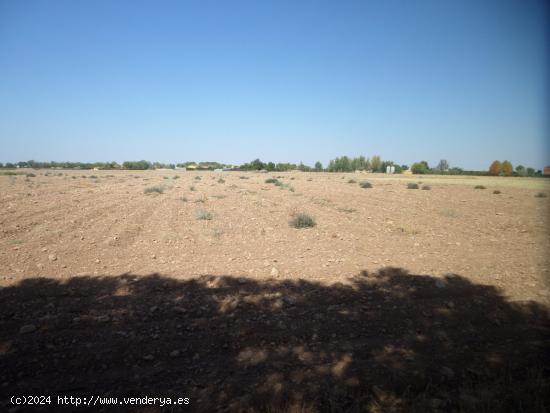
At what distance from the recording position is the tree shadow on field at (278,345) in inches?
109

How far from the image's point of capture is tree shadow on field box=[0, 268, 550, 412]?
276 centimetres

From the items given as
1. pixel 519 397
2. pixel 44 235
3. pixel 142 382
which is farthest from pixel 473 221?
pixel 44 235

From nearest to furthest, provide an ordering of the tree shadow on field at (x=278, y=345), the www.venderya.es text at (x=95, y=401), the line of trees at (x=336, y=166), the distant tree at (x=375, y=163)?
the www.venderya.es text at (x=95, y=401) < the tree shadow on field at (x=278, y=345) < the line of trees at (x=336, y=166) < the distant tree at (x=375, y=163)

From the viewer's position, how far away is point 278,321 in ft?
13.4

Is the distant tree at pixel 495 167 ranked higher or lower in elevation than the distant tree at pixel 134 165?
higher

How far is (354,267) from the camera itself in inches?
247

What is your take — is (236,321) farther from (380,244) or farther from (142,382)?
(380,244)

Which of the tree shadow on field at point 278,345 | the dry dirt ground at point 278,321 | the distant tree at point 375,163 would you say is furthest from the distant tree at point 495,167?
the tree shadow on field at point 278,345

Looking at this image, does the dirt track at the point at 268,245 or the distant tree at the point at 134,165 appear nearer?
the dirt track at the point at 268,245

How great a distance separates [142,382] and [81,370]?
743 mm

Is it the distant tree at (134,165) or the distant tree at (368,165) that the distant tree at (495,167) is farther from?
the distant tree at (134,165)

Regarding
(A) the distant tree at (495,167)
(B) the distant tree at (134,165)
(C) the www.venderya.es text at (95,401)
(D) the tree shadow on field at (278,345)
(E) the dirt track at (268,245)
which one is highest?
(A) the distant tree at (495,167)

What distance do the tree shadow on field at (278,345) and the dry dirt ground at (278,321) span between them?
0.06 feet

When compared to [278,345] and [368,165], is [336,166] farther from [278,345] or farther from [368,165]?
[278,345]
